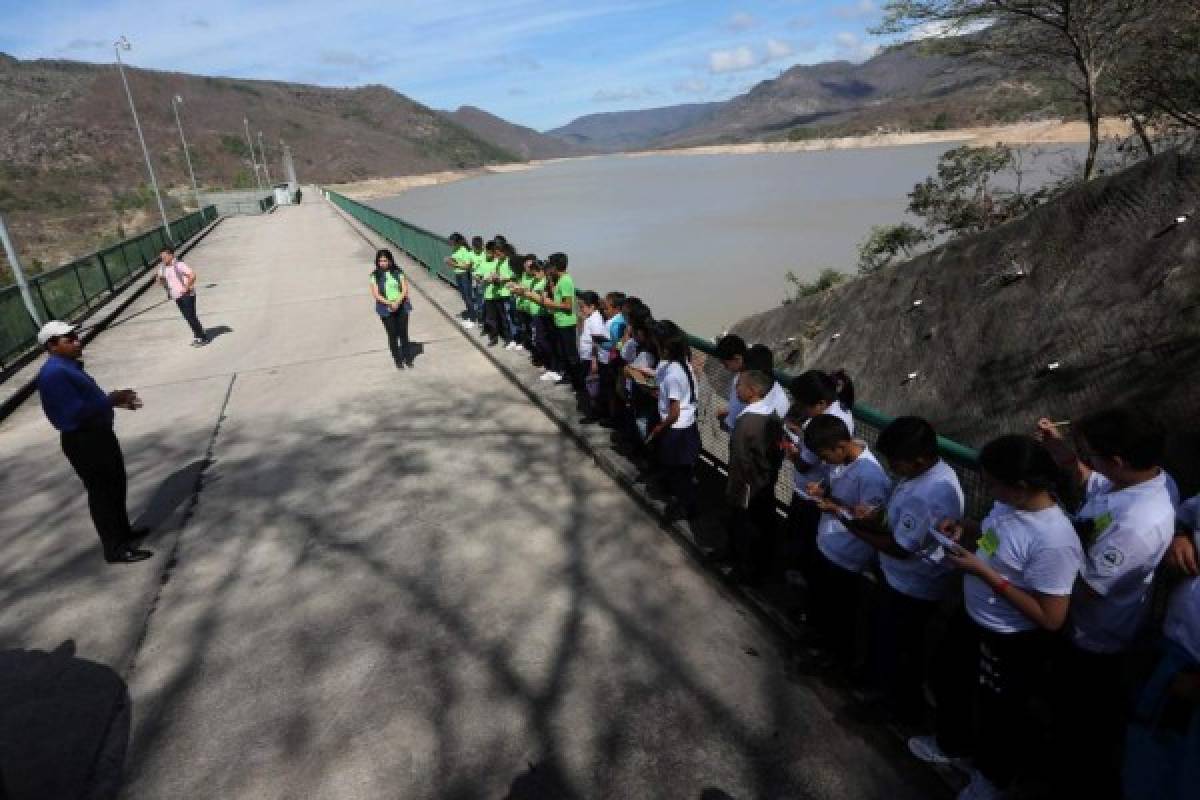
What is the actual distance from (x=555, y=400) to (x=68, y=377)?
14.6ft

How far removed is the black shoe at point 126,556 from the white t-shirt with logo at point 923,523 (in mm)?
5233

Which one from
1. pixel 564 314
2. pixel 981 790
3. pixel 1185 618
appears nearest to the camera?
pixel 1185 618

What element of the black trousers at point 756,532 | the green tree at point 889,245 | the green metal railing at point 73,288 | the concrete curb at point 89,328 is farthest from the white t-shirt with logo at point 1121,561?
the green tree at point 889,245

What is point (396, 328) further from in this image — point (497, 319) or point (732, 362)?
point (732, 362)

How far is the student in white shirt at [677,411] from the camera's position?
4.84m

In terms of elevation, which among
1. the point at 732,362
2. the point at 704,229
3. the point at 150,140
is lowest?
the point at 704,229

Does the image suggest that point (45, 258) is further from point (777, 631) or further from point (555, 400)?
point (777, 631)

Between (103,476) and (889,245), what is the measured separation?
1918 cm

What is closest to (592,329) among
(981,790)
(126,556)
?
(126,556)

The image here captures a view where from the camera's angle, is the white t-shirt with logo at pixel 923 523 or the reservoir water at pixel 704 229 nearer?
the white t-shirt with logo at pixel 923 523

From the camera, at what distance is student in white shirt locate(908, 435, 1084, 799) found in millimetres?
2371

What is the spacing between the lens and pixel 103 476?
5.02 meters

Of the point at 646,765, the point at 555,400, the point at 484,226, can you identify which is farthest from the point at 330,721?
the point at 484,226

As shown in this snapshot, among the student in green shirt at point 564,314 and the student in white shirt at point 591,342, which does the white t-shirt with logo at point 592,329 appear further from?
the student in green shirt at point 564,314
